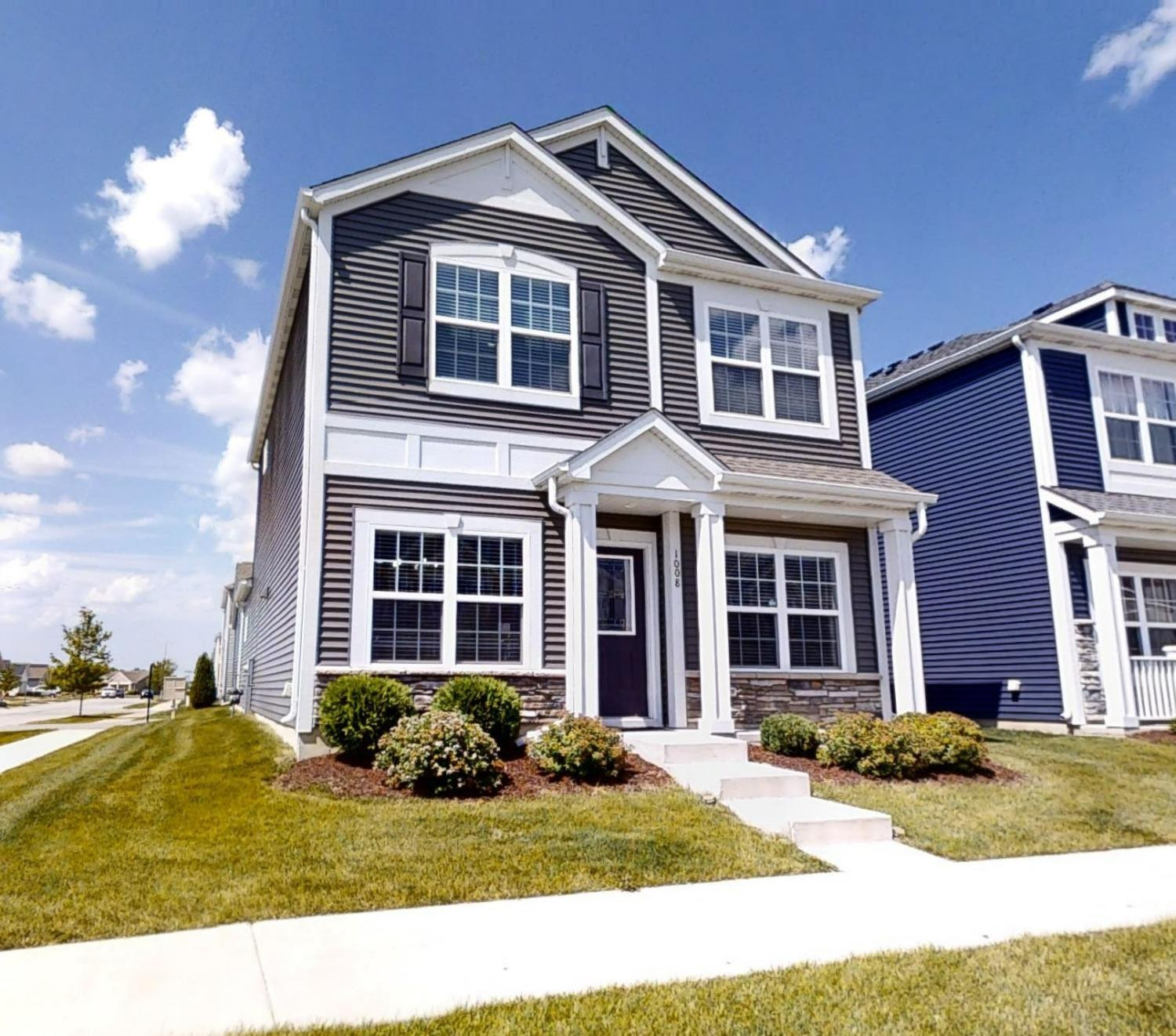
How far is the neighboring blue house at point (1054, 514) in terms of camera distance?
1400cm

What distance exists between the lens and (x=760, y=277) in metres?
12.8

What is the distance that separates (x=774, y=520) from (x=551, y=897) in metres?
7.86

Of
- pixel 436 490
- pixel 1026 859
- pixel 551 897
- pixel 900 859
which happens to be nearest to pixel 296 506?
pixel 436 490

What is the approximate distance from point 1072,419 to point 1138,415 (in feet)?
5.80

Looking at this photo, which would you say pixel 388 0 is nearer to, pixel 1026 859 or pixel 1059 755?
pixel 1026 859

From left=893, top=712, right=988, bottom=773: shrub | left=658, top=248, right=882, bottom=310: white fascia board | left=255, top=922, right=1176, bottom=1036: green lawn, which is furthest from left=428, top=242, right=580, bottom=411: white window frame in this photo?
left=255, top=922, right=1176, bottom=1036: green lawn

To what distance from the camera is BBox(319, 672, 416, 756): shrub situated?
8.73 meters

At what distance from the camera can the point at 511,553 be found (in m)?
10.6

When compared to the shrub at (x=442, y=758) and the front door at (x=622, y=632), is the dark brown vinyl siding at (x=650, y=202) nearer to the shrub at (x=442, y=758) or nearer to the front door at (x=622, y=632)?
the front door at (x=622, y=632)

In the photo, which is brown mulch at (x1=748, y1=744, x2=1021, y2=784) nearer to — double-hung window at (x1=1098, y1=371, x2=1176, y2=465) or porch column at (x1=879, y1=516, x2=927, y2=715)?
porch column at (x1=879, y1=516, x2=927, y2=715)

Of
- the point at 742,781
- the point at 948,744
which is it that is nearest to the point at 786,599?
the point at 948,744

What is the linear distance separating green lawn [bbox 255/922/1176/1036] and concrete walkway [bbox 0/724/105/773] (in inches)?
400

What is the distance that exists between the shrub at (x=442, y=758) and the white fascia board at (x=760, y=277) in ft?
24.0

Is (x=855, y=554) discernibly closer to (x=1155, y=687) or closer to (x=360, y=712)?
(x=1155, y=687)
